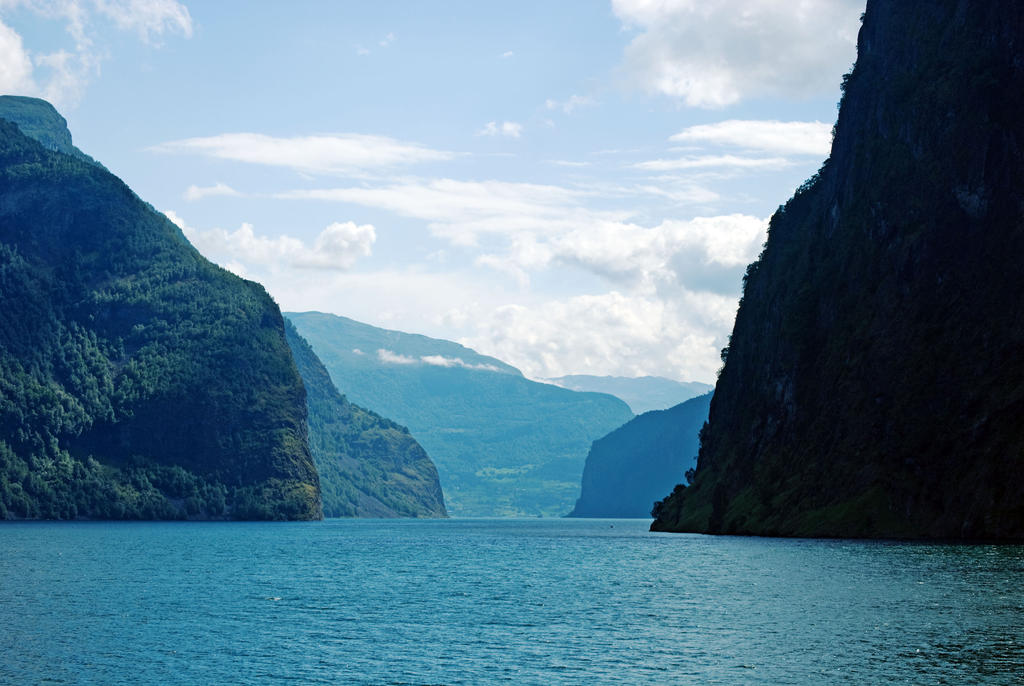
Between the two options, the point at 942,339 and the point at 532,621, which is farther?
the point at 942,339

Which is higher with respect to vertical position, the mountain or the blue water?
the mountain

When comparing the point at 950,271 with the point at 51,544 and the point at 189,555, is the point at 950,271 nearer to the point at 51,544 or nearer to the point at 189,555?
the point at 189,555

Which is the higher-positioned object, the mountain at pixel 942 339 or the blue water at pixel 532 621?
the mountain at pixel 942 339

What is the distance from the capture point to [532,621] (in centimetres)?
8688

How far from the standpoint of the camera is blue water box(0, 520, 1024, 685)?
64438 mm

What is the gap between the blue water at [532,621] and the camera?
64.4 m

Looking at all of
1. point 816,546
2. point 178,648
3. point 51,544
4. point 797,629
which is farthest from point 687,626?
point 51,544

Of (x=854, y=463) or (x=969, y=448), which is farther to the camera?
(x=854, y=463)

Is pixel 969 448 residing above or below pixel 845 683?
above

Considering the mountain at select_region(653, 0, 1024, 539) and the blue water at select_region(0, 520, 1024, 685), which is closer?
the blue water at select_region(0, 520, 1024, 685)

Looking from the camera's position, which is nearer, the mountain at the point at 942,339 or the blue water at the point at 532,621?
the blue water at the point at 532,621

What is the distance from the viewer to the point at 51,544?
186 metres

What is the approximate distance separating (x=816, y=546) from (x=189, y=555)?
8854cm

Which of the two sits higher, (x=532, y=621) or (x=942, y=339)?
(x=942, y=339)
